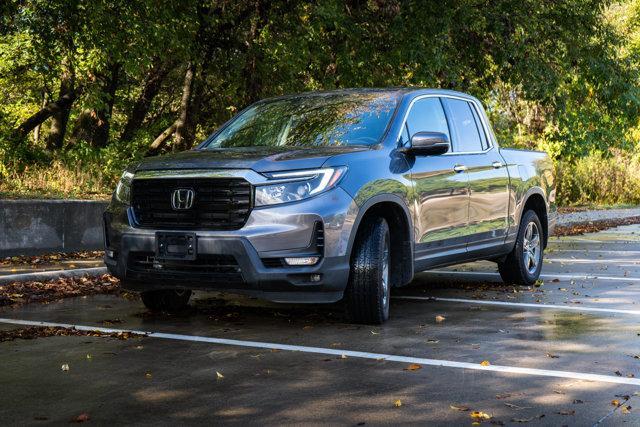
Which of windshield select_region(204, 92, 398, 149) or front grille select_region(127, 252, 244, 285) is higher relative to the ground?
windshield select_region(204, 92, 398, 149)

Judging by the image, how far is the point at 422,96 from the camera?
359 inches

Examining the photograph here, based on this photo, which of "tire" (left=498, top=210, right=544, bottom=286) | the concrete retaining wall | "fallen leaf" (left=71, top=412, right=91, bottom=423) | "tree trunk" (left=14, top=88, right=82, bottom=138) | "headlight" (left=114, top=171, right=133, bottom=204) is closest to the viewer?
"fallen leaf" (left=71, top=412, right=91, bottom=423)

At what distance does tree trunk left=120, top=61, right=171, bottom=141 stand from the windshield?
15.9 m

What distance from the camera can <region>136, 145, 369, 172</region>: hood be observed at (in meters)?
7.39

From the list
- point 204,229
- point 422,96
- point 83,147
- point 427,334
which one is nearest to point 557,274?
point 422,96

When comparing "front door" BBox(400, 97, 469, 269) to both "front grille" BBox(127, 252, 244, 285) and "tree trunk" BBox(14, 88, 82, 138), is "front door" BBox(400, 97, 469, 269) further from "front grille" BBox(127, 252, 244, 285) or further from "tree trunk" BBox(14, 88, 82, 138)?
"tree trunk" BBox(14, 88, 82, 138)

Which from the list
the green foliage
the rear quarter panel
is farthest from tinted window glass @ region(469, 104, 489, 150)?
the green foliage

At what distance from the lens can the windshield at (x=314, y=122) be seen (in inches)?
328

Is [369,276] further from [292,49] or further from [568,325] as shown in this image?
[292,49]

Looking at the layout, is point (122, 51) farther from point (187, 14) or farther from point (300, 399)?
point (300, 399)

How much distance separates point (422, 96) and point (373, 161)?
155 cm

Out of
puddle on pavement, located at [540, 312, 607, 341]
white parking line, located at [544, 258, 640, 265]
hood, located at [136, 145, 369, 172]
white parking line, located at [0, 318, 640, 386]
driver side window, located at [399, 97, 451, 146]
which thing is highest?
driver side window, located at [399, 97, 451, 146]

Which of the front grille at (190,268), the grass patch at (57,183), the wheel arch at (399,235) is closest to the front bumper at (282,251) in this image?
the front grille at (190,268)

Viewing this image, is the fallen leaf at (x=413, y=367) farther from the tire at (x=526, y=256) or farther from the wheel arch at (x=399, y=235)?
the tire at (x=526, y=256)
